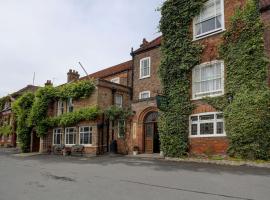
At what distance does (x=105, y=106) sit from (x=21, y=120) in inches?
482

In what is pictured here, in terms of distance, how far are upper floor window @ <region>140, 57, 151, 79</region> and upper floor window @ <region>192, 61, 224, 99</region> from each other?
8.31m

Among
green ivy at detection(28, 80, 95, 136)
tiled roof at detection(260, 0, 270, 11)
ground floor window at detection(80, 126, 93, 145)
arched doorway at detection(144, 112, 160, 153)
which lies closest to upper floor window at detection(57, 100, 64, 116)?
green ivy at detection(28, 80, 95, 136)

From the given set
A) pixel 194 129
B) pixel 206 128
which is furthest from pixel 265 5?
pixel 194 129

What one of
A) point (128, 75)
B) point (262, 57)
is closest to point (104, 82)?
point (128, 75)

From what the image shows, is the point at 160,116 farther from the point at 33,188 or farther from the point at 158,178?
the point at 33,188

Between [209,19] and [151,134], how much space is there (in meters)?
9.44

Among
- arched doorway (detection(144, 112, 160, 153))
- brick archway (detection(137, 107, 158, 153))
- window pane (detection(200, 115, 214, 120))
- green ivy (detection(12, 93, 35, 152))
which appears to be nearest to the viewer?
window pane (detection(200, 115, 214, 120))

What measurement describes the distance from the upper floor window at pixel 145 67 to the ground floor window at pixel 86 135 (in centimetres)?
695

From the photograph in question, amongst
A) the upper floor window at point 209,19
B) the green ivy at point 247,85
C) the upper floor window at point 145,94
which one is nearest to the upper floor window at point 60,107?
the upper floor window at point 145,94

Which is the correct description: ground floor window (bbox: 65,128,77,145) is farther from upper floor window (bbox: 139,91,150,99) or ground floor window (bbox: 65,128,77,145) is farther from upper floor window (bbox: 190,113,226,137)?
upper floor window (bbox: 190,113,226,137)

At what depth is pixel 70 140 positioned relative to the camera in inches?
1083

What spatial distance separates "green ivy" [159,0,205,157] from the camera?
18484 millimetres

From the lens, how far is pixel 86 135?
84.2 ft

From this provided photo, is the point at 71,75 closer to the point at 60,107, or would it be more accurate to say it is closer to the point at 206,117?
the point at 60,107
